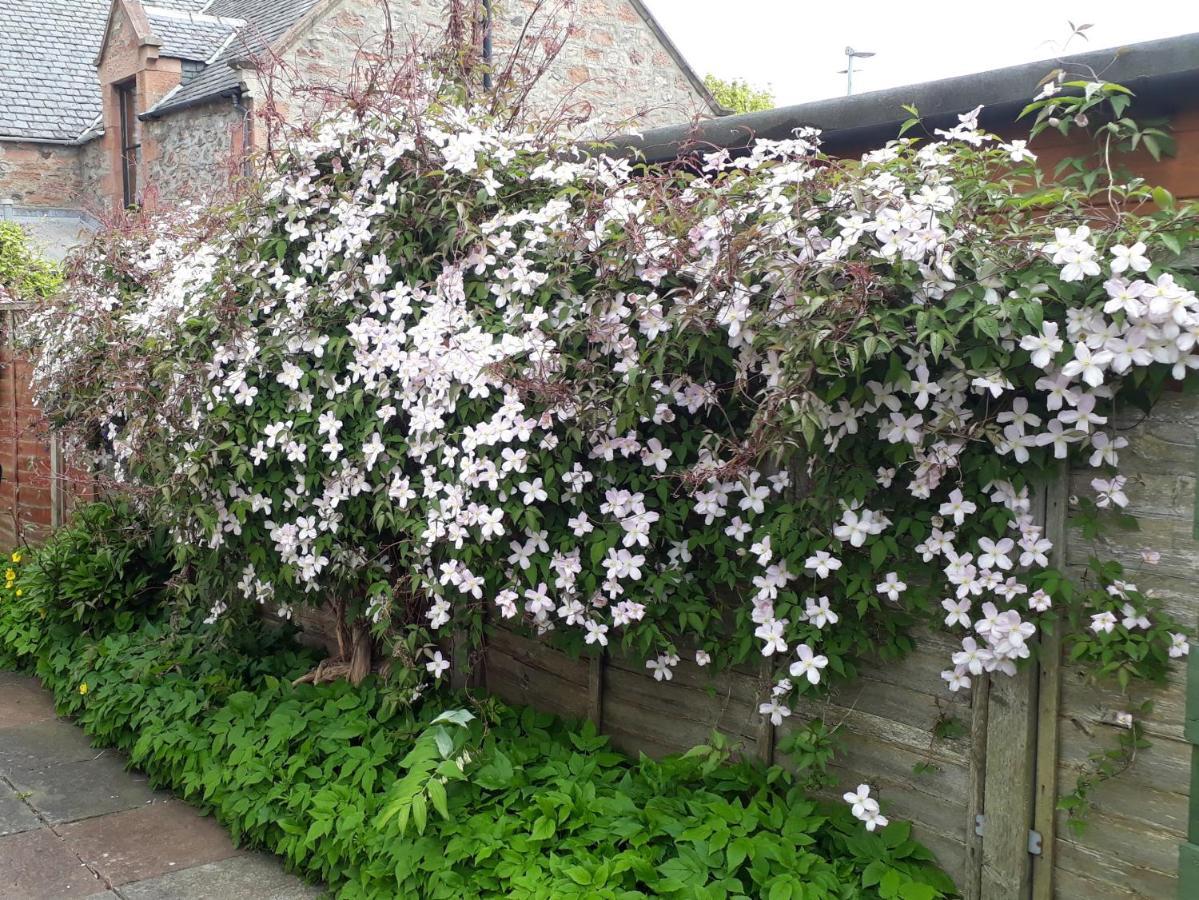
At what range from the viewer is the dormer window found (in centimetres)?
1847

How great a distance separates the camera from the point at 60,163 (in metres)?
20.5

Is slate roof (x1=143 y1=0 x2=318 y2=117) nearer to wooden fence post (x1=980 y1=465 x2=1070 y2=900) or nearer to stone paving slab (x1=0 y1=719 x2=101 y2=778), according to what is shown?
stone paving slab (x1=0 y1=719 x2=101 y2=778)

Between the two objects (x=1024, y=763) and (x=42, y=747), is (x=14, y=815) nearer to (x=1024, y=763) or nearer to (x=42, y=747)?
(x=42, y=747)

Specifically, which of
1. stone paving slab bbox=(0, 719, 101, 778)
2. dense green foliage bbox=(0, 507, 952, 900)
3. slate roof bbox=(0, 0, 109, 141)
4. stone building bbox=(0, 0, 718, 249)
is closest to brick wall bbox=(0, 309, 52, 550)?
stone paving slab bbox=(0, 719, 101, 778)

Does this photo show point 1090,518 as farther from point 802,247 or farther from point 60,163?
point 60,163

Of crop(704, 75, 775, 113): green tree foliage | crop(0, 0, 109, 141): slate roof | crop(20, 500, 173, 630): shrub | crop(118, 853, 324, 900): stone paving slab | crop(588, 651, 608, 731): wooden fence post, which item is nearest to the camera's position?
crop(118, 853, 324, 900): stone paving slab

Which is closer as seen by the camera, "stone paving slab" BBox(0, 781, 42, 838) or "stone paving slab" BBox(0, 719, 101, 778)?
"stone paving slab" BBox(0, 781, 42, 838)

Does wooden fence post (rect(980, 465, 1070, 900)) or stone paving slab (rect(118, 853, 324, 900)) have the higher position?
wooden fence post (rect(980, 465, 1070, 900))

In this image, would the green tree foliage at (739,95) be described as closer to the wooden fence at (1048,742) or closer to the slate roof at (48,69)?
the slate roof at (48,69)

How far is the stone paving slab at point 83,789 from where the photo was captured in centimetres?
500

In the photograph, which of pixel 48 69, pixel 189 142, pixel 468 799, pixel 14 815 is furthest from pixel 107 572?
pixel 48 69

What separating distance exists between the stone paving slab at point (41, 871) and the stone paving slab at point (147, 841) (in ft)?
0.16

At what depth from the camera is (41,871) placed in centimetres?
439

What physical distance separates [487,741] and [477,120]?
2511 millimetres
